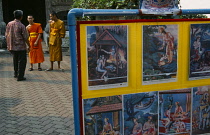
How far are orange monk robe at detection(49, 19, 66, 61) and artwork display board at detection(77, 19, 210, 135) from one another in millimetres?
5759

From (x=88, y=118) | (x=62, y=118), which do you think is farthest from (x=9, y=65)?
(x=88, y=118)

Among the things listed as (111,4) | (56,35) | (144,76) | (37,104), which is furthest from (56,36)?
(144,76)

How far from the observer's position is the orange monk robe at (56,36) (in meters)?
8.09

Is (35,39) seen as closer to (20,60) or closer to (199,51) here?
(20,60)

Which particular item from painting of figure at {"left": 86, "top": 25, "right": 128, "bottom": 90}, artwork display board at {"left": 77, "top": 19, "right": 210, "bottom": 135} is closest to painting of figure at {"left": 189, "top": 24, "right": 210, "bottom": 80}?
artwork display board at {"left": 77, "top": 19, "right": 210, "bottom": 135}

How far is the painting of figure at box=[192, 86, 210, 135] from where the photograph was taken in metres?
2.94

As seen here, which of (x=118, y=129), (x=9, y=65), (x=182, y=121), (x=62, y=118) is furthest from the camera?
(x=9, y=65)

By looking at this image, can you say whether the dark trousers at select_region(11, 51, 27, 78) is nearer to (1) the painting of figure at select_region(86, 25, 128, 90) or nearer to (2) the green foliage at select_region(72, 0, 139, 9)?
(2) the green foliage at select_region(72, 0, 139, 9)

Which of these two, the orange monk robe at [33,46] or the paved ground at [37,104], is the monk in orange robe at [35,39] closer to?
the orange monk robe at [33,46]

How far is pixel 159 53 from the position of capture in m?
2.73

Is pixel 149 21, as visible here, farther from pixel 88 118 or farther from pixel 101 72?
pixel 88 118

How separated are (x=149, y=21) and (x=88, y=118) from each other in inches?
43.1

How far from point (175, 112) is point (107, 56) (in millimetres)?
993

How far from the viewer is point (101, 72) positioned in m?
2.54
